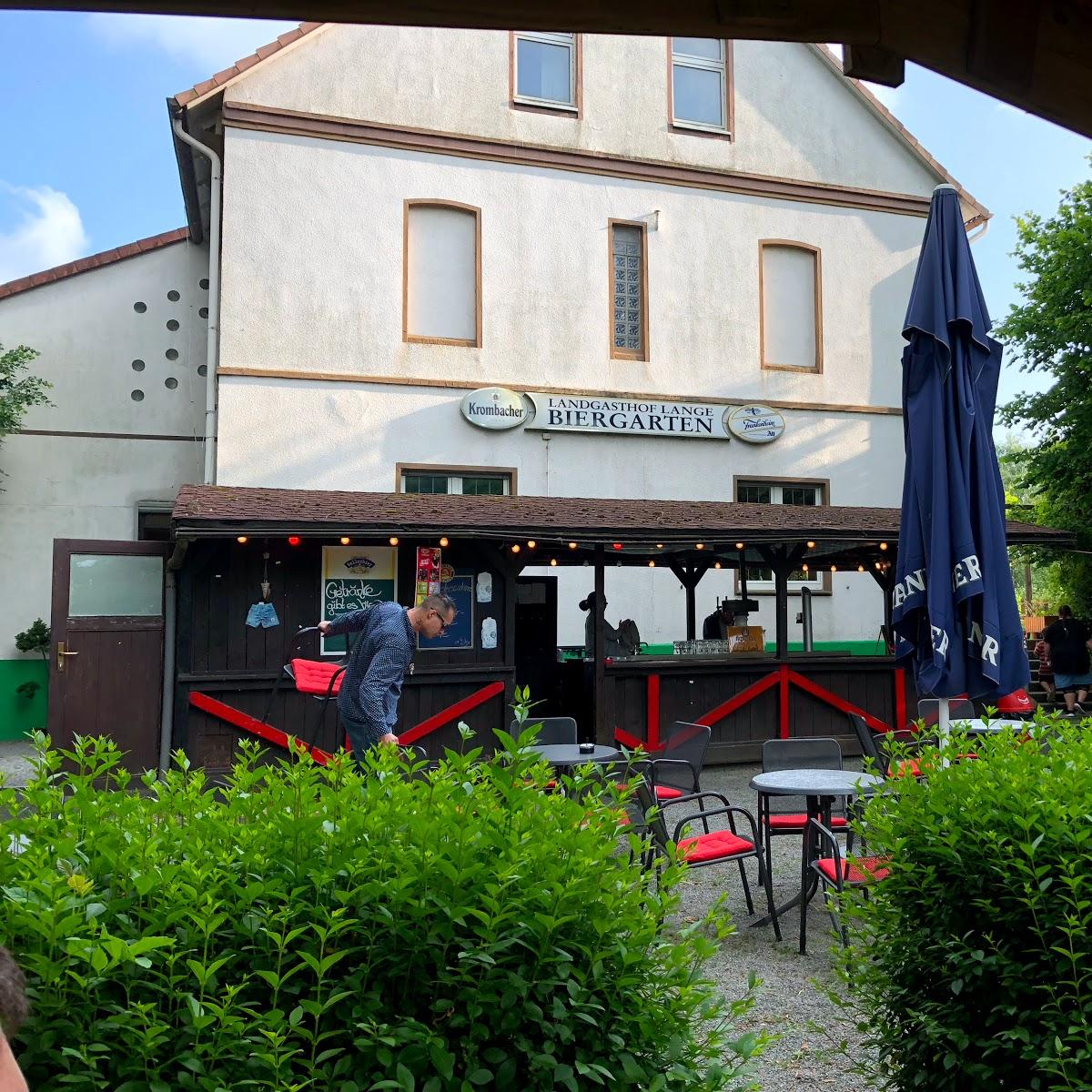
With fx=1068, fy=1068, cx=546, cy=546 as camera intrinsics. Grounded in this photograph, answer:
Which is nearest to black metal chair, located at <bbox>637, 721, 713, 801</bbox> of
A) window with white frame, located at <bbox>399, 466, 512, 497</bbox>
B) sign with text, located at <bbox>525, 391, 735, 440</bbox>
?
window with white frame, located at <bbox>399, 466, 512, 497</bbox>

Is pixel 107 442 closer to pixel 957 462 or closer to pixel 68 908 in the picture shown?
pixel 957 462

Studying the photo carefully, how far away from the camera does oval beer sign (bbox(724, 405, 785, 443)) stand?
1719 cm

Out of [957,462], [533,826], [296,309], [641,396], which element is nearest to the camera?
[533,826]

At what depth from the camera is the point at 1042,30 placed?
2141 mm

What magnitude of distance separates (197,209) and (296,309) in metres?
3.92

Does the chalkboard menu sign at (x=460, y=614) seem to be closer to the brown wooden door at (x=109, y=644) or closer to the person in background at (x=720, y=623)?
the brown wooden door at (x=109, y=644)

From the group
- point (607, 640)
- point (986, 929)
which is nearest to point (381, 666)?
point (986, 929)

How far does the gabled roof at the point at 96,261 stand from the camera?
1680 centimetres

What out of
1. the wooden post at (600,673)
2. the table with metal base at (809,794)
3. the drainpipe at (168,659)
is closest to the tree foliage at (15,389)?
the drainpipe at (168,659)

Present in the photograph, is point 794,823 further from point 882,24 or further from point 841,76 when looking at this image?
point 841,76

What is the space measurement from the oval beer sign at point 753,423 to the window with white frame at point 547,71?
5461 millimetres

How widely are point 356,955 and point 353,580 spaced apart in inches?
341

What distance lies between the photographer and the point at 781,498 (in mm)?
17703

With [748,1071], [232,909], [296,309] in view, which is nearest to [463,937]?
[232,909]
